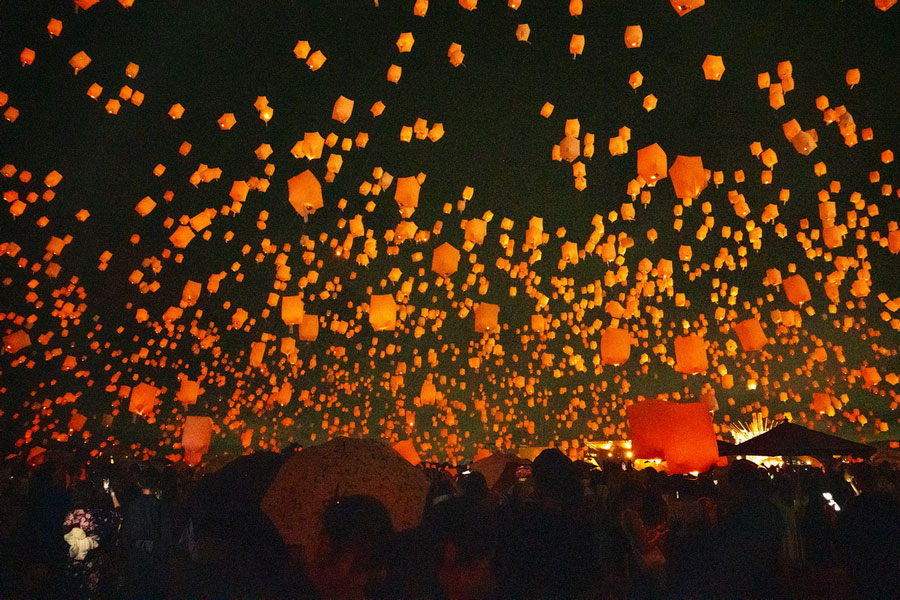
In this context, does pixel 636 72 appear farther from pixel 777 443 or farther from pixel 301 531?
pixel 301 531

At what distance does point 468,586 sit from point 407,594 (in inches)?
10.0

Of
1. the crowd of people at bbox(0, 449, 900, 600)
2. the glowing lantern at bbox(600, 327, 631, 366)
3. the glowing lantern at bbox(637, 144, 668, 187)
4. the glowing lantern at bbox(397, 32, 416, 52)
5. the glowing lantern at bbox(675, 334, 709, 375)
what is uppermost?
the glowing lantern at bbox(397, 32, 416, 52)

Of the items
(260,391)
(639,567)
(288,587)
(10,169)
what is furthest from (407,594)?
(260,391)

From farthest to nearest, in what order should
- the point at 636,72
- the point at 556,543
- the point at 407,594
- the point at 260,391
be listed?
1. the point at 260,391
2. the point at 636,72
3. the point at 556,543
4. the point at 407,594

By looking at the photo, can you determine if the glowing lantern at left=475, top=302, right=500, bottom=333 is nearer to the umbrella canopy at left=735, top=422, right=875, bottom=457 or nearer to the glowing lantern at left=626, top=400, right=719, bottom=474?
the glowing lantern at left=626, top=400, right=719, bottom=474

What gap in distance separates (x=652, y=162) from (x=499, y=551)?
15.2ft

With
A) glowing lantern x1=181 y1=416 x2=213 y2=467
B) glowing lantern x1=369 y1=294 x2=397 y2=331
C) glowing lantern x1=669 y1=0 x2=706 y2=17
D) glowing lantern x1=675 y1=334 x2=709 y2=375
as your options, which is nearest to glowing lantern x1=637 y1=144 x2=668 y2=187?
glowing lantern x1=669 y1=0 x2=706 y2=17

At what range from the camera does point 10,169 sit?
832 cm

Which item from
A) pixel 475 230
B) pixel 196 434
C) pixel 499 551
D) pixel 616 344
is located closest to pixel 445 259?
pixel 475 230

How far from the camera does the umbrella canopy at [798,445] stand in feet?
27.3

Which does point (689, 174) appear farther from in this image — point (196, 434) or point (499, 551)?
point (196, 434)

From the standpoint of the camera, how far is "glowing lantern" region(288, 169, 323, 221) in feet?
20.6

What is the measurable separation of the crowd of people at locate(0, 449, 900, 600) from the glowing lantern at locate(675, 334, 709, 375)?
4.73 m

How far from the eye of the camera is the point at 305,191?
250 inches
